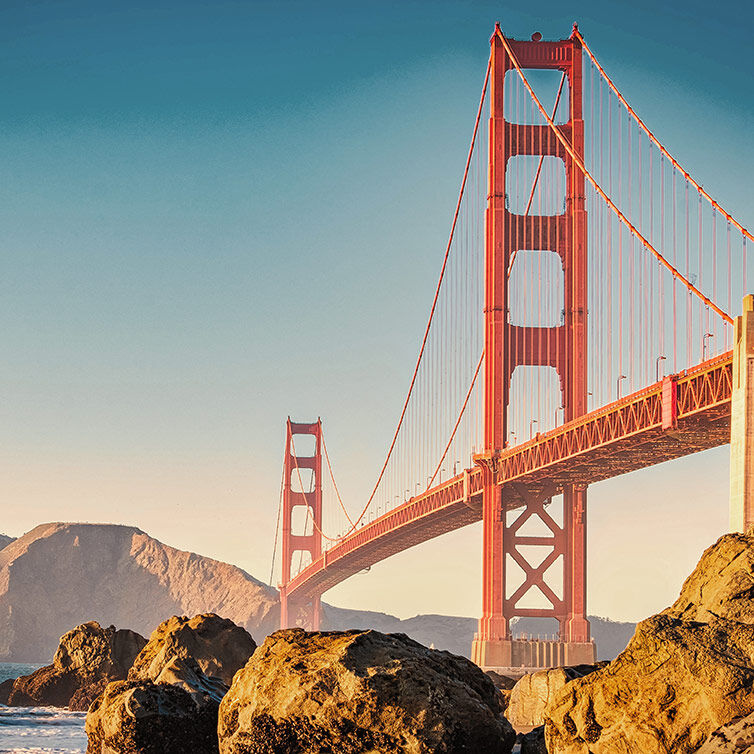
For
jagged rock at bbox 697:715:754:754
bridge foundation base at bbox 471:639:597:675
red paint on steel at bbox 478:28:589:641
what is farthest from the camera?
red paint on steel at bbox 478:28:589:641

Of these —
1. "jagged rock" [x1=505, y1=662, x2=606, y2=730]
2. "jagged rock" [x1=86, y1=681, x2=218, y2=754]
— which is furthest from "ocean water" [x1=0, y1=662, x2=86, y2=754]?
"jagged rock" [x1=505, y1=662, x2=606, y2=730]

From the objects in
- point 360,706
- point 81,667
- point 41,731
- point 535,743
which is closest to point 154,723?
point 360,706

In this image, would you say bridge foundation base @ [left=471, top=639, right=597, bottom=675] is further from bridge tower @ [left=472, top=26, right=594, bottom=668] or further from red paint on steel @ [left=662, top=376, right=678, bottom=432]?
red paint on steel @ [left=662, top=376, right=678, bottom=432]

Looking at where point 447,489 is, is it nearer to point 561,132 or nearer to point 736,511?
point 561,132

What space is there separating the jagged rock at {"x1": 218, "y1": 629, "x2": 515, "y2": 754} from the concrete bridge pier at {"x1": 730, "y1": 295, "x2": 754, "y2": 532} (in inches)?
619

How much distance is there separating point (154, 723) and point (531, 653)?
27738mm

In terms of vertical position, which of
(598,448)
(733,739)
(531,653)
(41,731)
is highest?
(598,448)

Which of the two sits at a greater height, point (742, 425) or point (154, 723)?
point (742, 425)

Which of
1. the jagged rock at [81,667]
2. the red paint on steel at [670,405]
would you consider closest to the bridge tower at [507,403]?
the red paint on steel at [670,405]

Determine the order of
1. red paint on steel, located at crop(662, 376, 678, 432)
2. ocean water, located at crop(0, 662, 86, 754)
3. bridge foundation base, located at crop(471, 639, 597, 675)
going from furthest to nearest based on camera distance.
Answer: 1. bridge foundation base, located at crop(471, 639, 597, 675)
2. red paint on steel, located at crop(662, 376, 678, 432)
3. ocean water, located at crop(0, 662, 86, 754)

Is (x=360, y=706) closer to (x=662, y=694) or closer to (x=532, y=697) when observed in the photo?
(x=662, y=694)

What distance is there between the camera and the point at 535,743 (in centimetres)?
1344

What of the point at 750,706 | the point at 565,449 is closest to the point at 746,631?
the point at 750,706

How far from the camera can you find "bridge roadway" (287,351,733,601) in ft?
105
